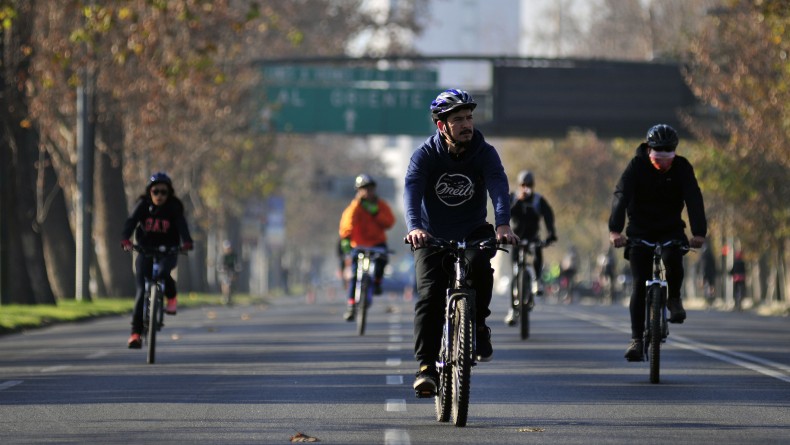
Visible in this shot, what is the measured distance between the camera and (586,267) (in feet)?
329

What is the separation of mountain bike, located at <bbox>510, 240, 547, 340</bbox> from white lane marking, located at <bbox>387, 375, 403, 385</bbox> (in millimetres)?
5026

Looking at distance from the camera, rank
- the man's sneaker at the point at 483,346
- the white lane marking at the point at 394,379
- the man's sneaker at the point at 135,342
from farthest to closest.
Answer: the man's sneaker at the point at 135,342 < the white lane marking at the point at 394,379 < the man's sneaker at the point at 483,346

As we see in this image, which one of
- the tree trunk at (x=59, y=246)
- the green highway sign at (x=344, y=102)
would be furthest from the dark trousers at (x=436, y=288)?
the green highway sign at (x=344, y=102)

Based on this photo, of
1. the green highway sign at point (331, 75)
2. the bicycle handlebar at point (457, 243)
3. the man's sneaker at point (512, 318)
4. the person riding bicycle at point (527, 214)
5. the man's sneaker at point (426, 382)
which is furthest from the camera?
the green highway sign at point (331, 75)

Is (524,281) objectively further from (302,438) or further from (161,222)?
(302,438)

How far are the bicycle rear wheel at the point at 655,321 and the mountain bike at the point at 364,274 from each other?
319 inches

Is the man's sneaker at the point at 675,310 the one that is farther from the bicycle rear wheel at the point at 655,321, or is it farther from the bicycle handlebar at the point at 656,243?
the bicycle handlebar at the point at 656,243

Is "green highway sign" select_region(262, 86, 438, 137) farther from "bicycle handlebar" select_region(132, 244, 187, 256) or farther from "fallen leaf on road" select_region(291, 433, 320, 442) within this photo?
"fallen leaf on road" select_region(291, 433, 320, 442)

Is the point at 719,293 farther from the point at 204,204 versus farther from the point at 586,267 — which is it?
the point at 586,267

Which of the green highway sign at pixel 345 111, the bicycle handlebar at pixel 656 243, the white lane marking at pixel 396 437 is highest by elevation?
the green highway sign at pixel 345 111

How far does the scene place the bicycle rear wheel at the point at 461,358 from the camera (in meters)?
10.8

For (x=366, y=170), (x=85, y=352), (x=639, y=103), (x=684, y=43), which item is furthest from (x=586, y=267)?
(x=85, y=352)

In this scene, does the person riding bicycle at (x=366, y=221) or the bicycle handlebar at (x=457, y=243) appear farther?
the person riding bicycle at (x=366, y=221)

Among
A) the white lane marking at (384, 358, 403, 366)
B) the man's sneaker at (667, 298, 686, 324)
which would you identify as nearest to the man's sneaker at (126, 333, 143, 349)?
the white lane marking at (384, 358, 403, 366)
